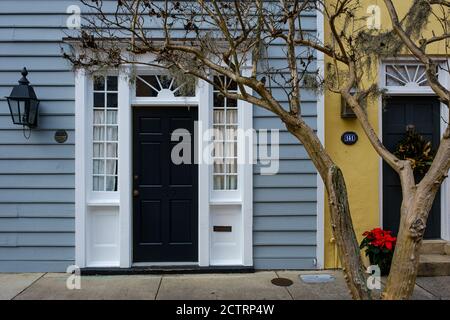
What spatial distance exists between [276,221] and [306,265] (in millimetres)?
729

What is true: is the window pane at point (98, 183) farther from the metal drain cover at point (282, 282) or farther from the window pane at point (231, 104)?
the metal drain cover at point (282, 282)

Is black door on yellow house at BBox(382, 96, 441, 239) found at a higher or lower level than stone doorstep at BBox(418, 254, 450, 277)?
higher

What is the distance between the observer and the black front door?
5.51 metres

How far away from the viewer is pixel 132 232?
547 centimetres

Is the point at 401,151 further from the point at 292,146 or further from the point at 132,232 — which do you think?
the point at 132,232

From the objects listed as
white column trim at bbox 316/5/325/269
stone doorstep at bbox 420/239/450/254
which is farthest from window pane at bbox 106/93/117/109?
stone doorstep at bbox 420/239/450/254

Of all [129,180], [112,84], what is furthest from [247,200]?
[112,84]

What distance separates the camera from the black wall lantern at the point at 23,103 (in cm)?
505

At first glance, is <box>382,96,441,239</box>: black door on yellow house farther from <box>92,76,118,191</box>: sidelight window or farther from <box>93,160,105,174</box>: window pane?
<box>93,160,105,174</box>: window pane

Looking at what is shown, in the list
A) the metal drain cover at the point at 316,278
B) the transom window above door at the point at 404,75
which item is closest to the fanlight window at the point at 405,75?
the transom window above door at the point at 404,75

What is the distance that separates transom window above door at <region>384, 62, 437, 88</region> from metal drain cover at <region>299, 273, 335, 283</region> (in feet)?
9.25

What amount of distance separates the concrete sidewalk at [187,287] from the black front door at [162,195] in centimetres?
44

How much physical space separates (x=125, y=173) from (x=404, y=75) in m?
4.17

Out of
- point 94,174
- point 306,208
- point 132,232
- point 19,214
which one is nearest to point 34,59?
point 94,174
